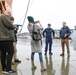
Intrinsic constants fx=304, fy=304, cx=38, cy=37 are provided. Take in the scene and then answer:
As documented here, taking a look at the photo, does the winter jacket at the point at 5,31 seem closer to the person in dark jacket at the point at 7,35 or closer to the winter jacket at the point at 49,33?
the person in dark jacket at the point at 7,35

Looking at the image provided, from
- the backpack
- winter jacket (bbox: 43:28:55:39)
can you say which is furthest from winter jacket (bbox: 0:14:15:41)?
winter jacket (bbox: 43:28:55:39)

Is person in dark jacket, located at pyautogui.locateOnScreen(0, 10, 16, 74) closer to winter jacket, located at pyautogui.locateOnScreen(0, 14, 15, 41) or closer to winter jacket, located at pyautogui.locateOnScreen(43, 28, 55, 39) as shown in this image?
winter jacket, located at pyautogui.locateOnScreen(0, 14, 15, 41)

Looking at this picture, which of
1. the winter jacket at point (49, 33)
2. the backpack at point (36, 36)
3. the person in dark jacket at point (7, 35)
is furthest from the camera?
the winter jacket at point (49, 33)

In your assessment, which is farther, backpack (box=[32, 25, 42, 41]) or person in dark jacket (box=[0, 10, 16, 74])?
backpack (box=[32, 25, 42, 41])

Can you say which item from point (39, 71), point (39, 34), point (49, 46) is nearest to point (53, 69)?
point (39, 71)

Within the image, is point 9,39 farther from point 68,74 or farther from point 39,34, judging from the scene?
point 68,74

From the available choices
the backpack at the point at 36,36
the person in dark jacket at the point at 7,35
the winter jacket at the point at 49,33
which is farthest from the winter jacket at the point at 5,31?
the winter jacket at the point at 49,33

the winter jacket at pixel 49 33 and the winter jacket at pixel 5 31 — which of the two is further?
the winter jacket at pixel 49 33

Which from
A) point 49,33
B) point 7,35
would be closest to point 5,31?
point 7,35

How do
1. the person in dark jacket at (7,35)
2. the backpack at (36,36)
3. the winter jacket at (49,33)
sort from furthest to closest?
the winter jacket at (49,33)
the backpack at (36,36)
the person in dark jacket at (7,35)

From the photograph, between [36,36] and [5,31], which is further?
[36,36]

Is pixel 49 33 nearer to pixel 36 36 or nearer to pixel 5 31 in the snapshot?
pixel 36 36

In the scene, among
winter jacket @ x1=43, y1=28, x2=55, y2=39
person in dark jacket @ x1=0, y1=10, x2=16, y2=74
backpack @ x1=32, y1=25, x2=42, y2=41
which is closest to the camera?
person in dark jacket @ x1=0, y1=10, x2=16, y2=74

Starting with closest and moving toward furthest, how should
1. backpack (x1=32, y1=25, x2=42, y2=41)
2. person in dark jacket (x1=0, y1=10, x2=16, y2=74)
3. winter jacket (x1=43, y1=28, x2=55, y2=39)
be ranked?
person in dark jacket (x1=0, y1=10, x2=16, y2=74), backpack (x1=32, y1=25, x2=42, y2=41), winter jacket (x1=43, y1=28, x2=55, y2=39)
